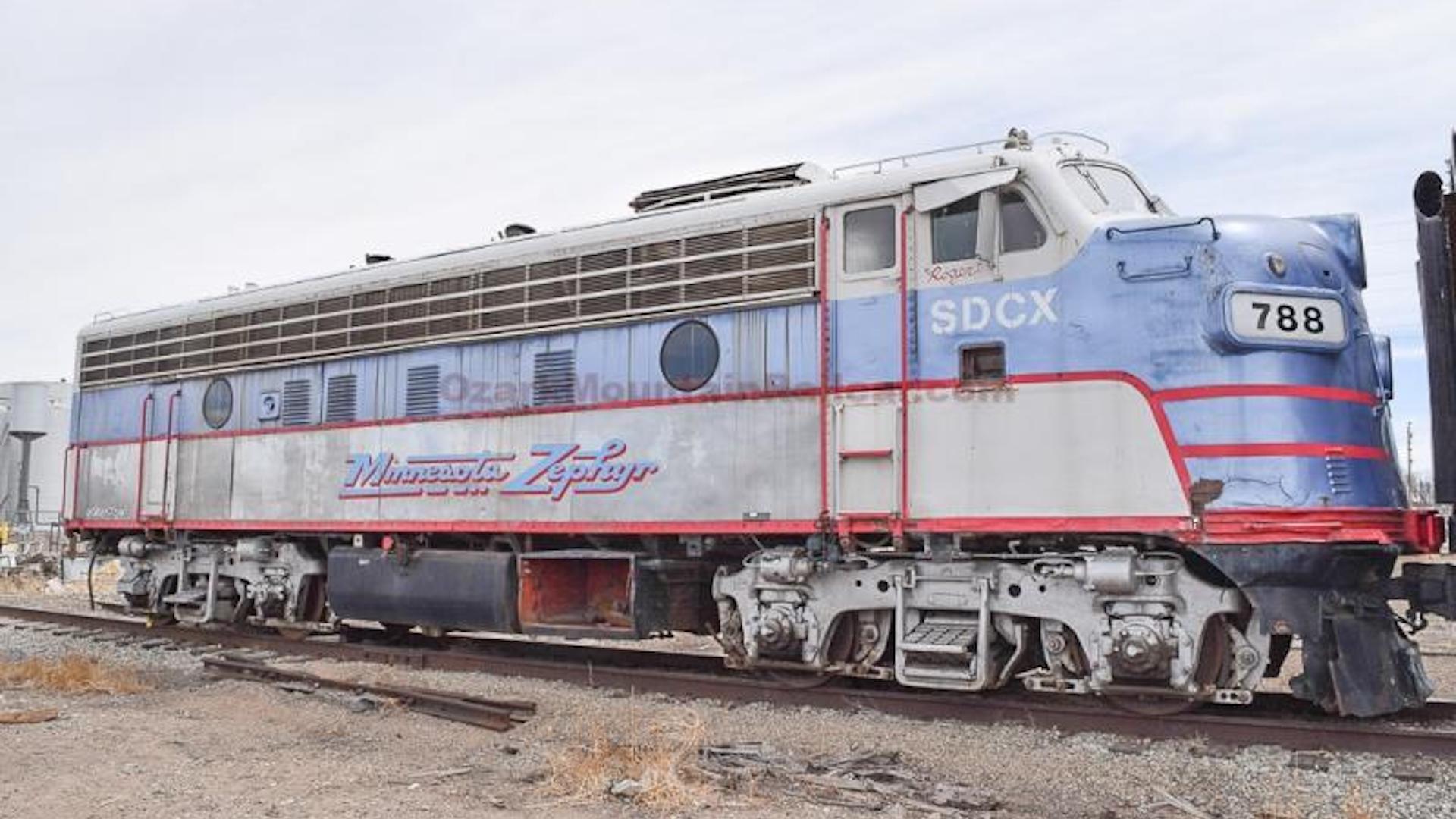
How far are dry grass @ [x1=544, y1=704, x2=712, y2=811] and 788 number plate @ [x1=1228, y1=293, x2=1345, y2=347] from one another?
449cm

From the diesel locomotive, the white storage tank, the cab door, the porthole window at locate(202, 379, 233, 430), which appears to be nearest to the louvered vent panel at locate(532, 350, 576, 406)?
the diesel locomotive

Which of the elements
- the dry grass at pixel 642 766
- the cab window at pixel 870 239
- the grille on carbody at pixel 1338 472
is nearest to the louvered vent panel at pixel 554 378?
the cab window at pixel 870 239

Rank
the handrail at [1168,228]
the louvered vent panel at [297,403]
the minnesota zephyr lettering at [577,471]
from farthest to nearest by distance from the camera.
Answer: the louvered vent panel at [297,403], the minnesota zephyr lettering at [577,471], the handrail at [1168,228]

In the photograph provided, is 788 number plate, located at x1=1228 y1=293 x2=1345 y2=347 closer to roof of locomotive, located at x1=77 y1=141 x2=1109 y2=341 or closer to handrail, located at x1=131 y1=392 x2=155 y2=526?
roof of locomotive, located at x1=77 y1=141 x2=1109 y2=341

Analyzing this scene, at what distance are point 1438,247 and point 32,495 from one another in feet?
169

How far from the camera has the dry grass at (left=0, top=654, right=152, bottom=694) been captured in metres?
10.7

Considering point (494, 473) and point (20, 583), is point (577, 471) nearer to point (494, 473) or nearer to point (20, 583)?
point (494, 473)

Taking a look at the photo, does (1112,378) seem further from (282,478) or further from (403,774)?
(282,478)

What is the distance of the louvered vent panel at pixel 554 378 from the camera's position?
36.1 feet

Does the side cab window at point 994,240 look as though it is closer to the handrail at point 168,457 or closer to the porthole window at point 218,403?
the porthole window at point 218,403

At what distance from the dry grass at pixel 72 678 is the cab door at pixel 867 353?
268 inches

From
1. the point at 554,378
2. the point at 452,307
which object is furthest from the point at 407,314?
the point at 554,378

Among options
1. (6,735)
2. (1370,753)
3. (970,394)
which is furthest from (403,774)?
(1370,753)

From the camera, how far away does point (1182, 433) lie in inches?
310
